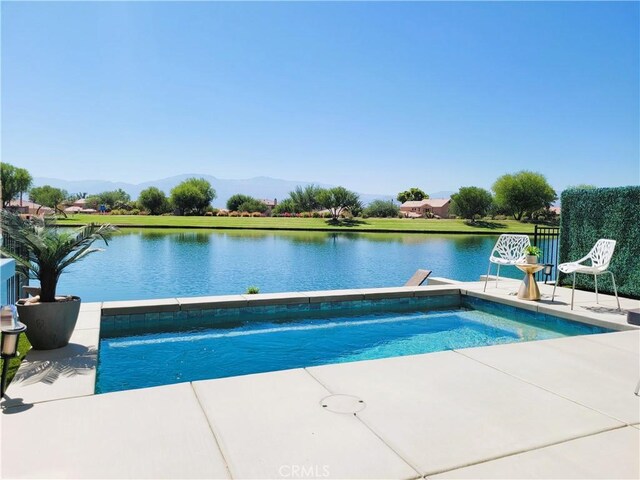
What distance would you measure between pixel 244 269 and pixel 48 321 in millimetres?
10621

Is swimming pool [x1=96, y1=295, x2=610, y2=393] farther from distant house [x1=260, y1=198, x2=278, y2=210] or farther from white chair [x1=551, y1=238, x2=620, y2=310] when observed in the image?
distant house [x1=260, y1=198, x2=278, y2=210]

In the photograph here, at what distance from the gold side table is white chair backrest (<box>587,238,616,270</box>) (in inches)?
32.2

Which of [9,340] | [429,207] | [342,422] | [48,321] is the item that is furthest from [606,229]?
[429,207]

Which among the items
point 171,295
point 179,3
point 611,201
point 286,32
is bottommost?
point 171,295

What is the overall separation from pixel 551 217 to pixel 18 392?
59.9 metres

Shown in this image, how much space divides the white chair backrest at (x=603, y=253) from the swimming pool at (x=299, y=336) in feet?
3.69

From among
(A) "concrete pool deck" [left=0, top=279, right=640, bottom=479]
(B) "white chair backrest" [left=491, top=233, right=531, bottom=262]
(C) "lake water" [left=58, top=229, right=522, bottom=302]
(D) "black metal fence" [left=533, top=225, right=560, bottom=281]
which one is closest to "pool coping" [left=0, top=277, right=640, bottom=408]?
(A) "concrete pool deck" [left=0, top=279, right=640, bottom=479]

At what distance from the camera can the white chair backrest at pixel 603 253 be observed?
251 inches

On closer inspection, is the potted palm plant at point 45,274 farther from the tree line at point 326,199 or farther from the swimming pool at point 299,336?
the tree line at point 326,199

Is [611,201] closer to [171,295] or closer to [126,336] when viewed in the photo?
[126,336]

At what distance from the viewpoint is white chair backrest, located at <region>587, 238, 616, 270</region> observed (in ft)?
21.0

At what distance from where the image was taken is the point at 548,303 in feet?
22.2

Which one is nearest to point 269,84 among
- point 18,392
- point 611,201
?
point 611,201

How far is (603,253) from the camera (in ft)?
21.7
